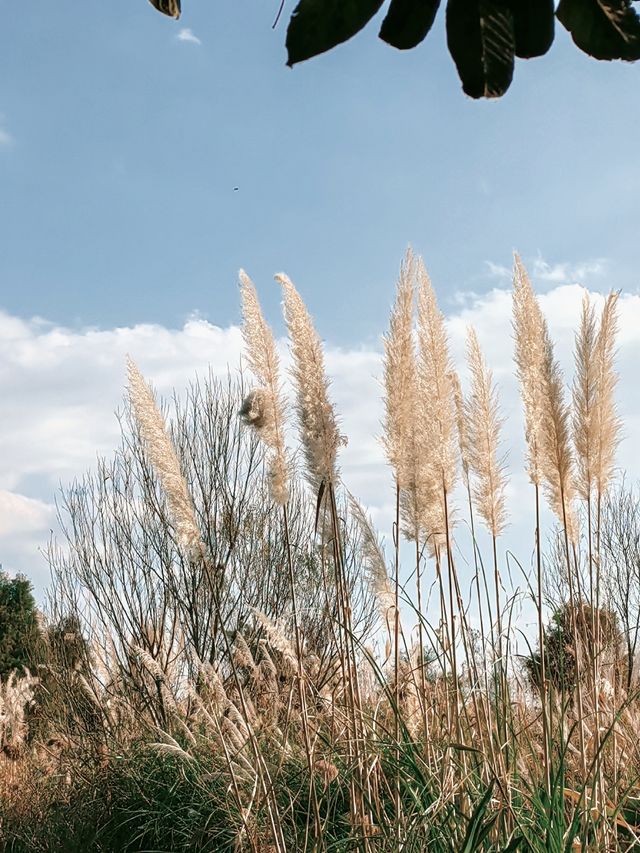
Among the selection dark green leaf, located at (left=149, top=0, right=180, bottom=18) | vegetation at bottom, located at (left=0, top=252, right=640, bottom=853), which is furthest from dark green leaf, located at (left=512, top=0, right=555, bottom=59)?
vegetation at bottom, located at (left=0, top=252, right=640, bottom=853)

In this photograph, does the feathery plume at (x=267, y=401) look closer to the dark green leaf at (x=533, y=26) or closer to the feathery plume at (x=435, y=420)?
the feathery plume at (x=435, y=420)

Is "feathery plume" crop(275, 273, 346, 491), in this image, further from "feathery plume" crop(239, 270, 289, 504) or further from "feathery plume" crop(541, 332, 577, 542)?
"feathery plume" crop(541, 332, 577, 542)

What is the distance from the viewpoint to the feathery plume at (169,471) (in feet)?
10.2

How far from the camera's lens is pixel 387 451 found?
3.17 metres

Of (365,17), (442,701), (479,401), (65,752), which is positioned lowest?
(65,752)

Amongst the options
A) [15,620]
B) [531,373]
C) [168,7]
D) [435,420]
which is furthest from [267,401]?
[15,620]

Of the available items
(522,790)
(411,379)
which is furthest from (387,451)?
(522,790)

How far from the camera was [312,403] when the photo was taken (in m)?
3.09

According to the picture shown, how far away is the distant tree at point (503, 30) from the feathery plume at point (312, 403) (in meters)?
2.26

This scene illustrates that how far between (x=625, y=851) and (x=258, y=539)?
7.12 m

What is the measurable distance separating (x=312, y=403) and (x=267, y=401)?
6.9 inches

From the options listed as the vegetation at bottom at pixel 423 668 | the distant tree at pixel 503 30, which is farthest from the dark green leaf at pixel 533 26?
the vegetation at bottom at pixel 423 668

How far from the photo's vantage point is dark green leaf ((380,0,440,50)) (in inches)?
31.8

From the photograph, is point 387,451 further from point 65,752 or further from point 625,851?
point 65,752
